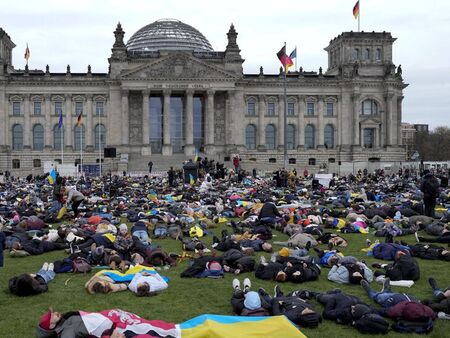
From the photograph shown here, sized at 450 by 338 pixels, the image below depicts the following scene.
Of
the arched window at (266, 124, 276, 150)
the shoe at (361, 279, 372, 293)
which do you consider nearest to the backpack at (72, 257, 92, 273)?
the shoe at (361, 279, 372, 293)

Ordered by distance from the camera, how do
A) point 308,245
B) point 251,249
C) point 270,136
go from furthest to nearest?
point 270,136, point 308,245, point 251,249

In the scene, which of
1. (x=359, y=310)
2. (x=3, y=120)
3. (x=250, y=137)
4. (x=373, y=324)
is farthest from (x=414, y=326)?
(x=3, y=120)

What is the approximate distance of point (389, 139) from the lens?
90.3 meters

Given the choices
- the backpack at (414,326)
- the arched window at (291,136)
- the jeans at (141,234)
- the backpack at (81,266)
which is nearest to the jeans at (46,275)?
the backpack at (81,266)

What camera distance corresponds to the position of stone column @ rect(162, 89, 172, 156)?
83625mm

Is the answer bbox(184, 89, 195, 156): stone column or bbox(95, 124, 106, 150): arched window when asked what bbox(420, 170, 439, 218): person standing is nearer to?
bbox(184, 89, 195, 156): stone column

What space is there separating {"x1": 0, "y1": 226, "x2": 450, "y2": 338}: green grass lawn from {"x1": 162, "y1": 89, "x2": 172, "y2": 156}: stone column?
68325mm

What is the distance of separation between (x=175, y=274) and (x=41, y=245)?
567 cm

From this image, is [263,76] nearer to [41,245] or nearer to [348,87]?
[348,87]

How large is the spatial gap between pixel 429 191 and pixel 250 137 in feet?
216

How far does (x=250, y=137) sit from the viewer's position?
89562 mm

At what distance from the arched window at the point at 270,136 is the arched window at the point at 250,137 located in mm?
2017

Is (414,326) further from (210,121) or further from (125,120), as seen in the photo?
(125,120)

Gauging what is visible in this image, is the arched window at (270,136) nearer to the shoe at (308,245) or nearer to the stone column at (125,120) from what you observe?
the stone column at (125,120)
